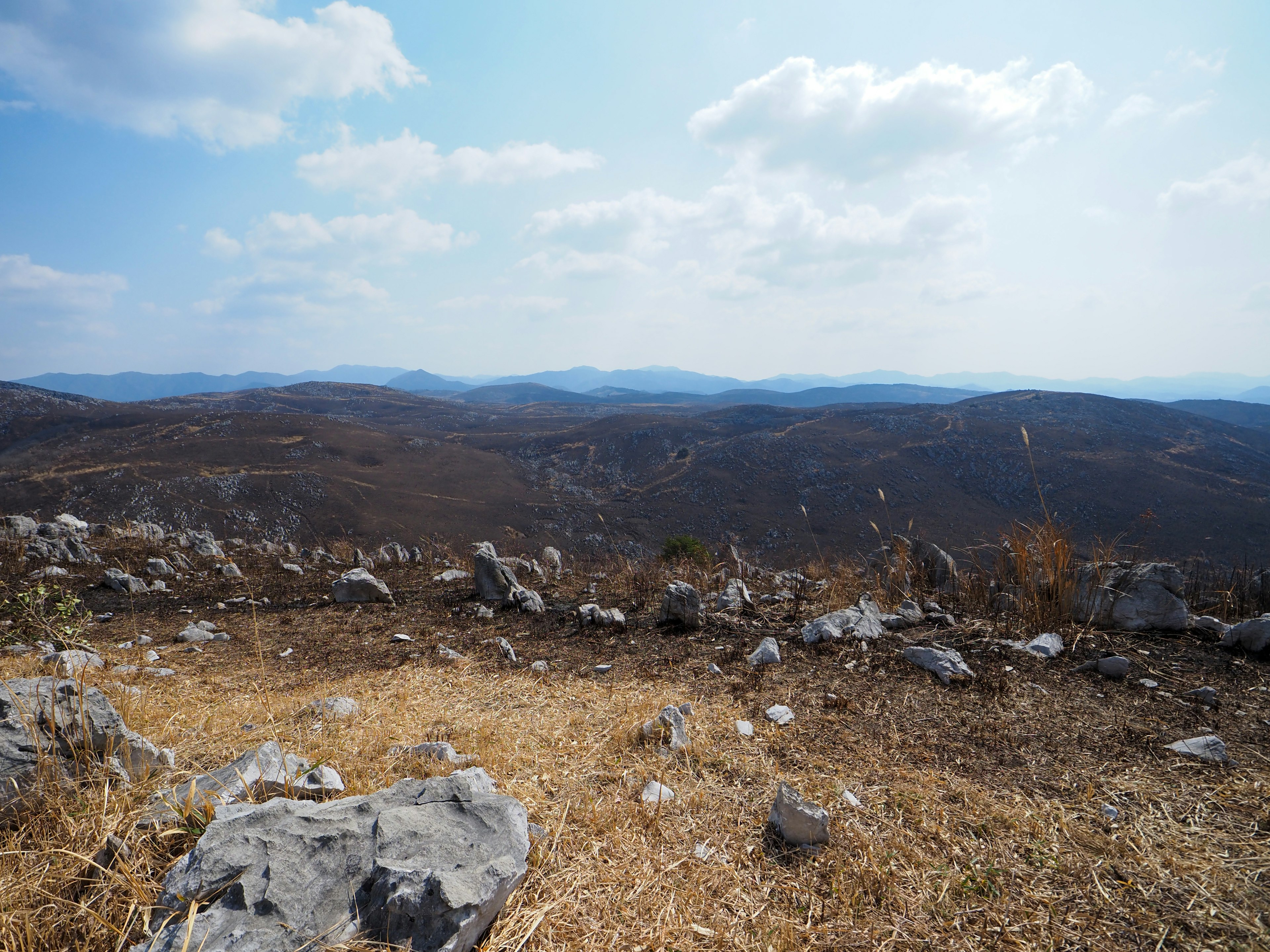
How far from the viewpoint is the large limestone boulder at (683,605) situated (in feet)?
19.4

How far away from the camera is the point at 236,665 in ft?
17.5

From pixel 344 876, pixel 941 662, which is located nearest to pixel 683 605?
pixel 941 662

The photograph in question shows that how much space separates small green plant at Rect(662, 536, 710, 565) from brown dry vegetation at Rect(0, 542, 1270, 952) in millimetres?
6018

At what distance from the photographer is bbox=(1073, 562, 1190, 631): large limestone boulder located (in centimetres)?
477

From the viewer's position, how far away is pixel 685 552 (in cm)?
2055

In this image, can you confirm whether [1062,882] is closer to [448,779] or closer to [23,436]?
[448,779]

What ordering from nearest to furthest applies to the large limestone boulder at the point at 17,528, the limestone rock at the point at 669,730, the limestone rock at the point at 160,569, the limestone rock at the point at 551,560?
the limestone rock at the point at 669,730, the limestone rock at the point at 160,569, the limestone rock at the point at 551,560, the large limestone boulder at the point at 17,528

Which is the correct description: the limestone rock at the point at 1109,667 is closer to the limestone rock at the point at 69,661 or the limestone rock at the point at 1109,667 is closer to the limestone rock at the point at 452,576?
the limestone rock at the point at 69,661

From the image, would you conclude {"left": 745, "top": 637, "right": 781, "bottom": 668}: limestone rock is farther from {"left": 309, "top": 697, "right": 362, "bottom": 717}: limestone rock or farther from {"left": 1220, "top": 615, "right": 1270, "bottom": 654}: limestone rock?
{"left": 1220, "top": 615, "right": 1270, "bottom": 654}: limestone rock

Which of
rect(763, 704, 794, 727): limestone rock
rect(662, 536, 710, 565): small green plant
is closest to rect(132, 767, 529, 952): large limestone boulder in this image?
rect(763, 704, 794, 727): limestone rock

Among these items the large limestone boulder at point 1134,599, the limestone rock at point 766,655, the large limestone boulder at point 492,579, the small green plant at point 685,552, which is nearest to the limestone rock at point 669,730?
the limestone rock at point 766,655

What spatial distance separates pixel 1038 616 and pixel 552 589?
605 cm

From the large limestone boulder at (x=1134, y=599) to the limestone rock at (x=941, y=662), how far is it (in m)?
1.56

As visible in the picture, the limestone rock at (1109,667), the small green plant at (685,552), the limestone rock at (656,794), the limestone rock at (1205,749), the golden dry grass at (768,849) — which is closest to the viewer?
the golden dry grass at (768,849)
